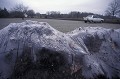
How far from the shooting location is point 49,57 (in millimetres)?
2371

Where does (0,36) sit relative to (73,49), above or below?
above

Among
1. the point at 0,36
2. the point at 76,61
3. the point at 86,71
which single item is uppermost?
the point at 0,36

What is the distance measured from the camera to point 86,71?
243 centimetres

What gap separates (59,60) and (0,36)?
4.27 ft

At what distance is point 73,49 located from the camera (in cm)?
262

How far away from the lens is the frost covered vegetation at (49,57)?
2.28 metres

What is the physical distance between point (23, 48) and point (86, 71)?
3.81 feet

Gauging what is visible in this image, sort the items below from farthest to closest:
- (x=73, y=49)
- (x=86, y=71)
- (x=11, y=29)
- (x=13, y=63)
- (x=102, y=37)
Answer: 1. (x=102, y=37)
2. (x=11, y=29)
3. (x=73, y=49)
4. (x=86, y=71)
5. (x=13, y=63)

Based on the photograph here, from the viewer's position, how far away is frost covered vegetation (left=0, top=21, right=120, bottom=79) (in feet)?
7.47

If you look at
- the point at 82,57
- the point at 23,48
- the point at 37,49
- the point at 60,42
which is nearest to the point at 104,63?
the point at 82,57

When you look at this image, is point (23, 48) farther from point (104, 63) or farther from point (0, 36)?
point (104, 63)

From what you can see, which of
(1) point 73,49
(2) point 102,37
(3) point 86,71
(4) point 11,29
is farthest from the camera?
(2) point 102,37

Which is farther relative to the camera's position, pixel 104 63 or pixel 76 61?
pixel 104 63

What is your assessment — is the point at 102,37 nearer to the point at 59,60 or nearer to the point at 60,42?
the point at 60,42
